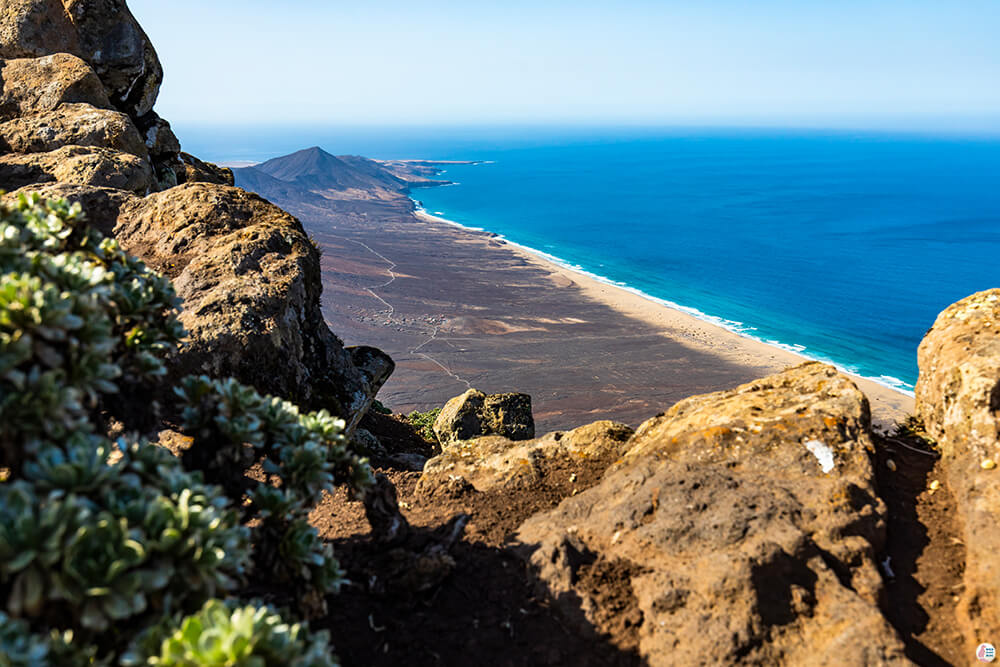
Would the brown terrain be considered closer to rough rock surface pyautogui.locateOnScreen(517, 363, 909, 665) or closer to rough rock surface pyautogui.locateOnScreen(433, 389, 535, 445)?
rough rock surface pyautogui.locateOnScreen(517, 363, 909, 665)

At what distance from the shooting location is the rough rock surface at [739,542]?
16.3ft

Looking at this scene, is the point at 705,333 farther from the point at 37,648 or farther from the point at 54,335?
the point at 37,648

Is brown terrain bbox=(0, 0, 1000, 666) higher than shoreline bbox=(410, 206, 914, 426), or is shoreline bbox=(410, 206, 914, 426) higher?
brown terrain bbox=(0, 0, 1000, 666)

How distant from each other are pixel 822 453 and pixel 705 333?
218ft

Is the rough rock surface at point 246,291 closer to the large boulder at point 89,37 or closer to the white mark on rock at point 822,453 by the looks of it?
the white mark on rock at point 822,453

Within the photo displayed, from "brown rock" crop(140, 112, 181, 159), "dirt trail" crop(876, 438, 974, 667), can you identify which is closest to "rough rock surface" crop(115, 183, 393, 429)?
"dirt trail" crop(876, 438, 974, 667)

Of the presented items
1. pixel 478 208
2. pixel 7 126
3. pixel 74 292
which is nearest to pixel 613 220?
pixel 478 208

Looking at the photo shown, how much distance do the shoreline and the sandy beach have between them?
26 cm

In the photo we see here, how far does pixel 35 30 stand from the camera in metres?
19.1

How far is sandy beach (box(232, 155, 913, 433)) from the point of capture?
52.9m

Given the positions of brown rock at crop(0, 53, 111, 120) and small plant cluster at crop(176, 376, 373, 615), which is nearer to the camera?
small plant cluster at crop(176, 376, 373, 615)

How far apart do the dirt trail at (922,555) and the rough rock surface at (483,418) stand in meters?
12.3

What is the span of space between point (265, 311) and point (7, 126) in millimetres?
11256

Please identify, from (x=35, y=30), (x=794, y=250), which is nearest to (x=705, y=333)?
(x=35, y=30)
